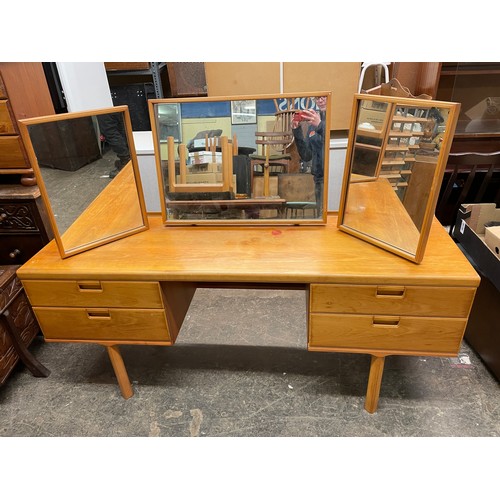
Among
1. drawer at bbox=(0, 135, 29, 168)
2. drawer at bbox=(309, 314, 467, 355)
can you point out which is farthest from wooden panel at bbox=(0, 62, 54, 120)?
drawer at bbox=(309, 314, 467, 355)

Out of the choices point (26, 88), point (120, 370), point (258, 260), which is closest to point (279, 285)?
point (258, 260)

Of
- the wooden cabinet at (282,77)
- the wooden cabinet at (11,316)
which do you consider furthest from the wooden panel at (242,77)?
the wooden cabinet at (11,316)

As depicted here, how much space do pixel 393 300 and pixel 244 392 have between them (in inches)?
31.6

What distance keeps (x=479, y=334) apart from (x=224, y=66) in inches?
74.3

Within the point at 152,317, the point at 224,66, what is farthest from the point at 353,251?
the point at 224,66

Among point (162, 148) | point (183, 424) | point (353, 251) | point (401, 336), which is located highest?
point (162, 148)

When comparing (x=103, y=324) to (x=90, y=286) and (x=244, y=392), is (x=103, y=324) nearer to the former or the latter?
(x=90, y=286)

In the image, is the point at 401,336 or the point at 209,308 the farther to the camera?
the point at 209,308

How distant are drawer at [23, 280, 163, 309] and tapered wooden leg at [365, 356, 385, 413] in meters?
0.83

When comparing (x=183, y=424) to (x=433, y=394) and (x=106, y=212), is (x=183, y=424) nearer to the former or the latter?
(x=106, y=212)

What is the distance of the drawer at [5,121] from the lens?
1640 millimetres

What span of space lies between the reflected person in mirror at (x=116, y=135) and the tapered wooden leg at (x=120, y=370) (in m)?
0.74

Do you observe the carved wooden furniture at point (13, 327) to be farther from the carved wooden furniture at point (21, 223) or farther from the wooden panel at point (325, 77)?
the wooden panel at point (325, 77)

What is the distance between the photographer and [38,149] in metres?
1.30
